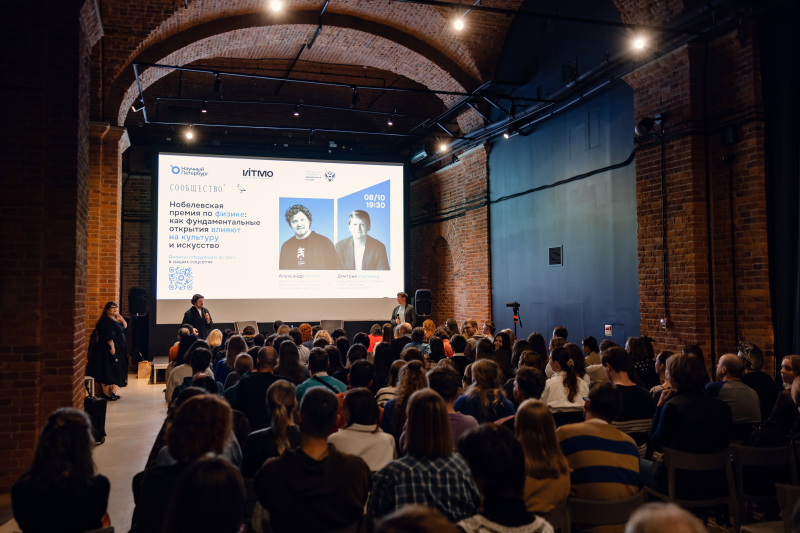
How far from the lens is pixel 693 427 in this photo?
310 cm

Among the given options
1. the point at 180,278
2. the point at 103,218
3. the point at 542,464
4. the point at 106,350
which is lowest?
the point at 106,350

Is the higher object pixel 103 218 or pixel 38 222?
A: pixel 103 218

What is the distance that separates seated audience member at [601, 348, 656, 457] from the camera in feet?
11.7

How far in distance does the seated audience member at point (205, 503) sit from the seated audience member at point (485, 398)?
209 centimetres

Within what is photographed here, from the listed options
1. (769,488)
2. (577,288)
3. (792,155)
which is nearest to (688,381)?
(769,488)

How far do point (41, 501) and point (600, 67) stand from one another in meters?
7.71

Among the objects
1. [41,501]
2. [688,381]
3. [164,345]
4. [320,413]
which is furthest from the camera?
[164,345]

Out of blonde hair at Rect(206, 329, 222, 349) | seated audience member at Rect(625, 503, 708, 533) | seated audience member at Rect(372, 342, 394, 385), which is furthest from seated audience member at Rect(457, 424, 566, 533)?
blonde hair at Rect(206, 329, 222, 349)

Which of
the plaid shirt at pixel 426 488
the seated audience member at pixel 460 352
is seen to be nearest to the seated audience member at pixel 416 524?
the plaid shirt at pixel 426 488

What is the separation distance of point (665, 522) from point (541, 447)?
121cm

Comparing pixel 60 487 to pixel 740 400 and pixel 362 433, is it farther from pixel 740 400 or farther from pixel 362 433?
pixel 740 400

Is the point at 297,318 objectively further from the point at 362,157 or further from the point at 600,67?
the point at 600,67

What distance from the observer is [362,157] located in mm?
12336

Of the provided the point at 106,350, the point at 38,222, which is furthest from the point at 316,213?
the point at 38,222
